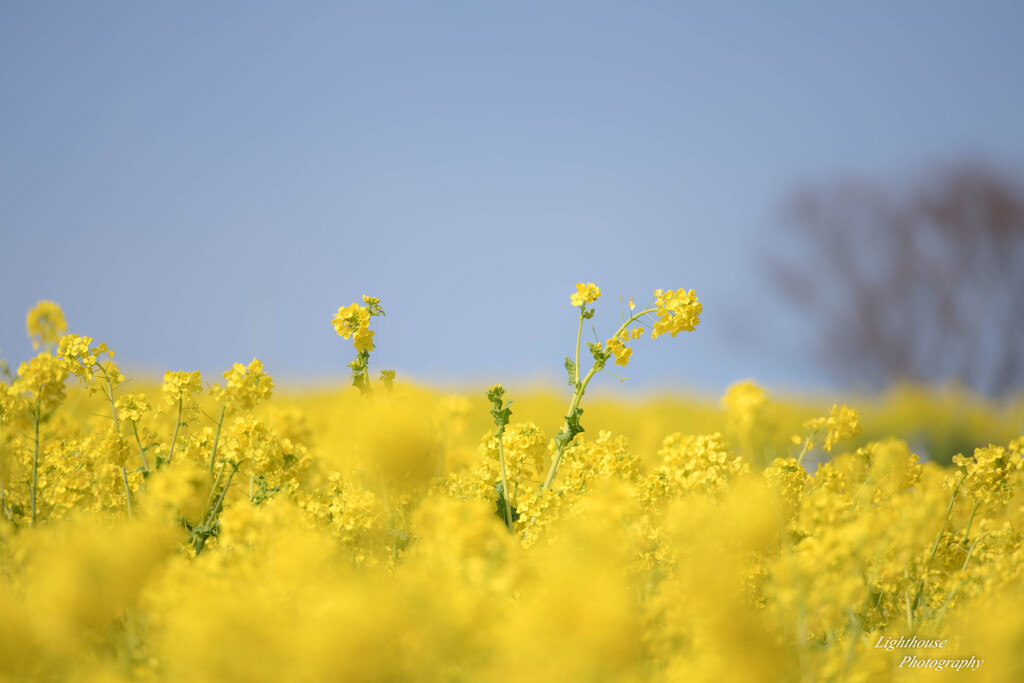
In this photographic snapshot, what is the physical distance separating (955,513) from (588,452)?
1091 mm

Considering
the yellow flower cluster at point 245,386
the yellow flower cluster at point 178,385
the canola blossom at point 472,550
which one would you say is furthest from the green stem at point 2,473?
the yellow flower cluster at point 245,386

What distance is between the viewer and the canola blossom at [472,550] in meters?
0.88

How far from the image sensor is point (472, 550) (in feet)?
3.56

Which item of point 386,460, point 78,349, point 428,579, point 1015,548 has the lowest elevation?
point 1015,548

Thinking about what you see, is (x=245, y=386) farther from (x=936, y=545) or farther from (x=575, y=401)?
(x=936, y=545)

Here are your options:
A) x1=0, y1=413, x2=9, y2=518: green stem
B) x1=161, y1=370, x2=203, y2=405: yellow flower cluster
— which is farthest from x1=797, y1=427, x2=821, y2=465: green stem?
x1=0, y1=413, x2=9, y2=518: green stem

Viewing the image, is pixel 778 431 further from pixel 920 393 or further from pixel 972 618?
pixel 920 393

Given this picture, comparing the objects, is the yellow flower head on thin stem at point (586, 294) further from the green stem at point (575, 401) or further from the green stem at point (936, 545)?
the green stem at point (936, 545)

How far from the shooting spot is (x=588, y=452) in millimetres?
2164

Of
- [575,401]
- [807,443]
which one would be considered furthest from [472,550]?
[807,443]

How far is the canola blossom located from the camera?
0.88 m

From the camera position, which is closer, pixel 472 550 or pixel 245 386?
pixel 472 550

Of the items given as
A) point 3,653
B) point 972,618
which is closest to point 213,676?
point 3,653

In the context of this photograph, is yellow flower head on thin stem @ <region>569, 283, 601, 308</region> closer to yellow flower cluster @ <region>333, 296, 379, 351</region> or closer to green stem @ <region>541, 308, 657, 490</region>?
green stem @ <region>541, 308, 657, 490</region>
